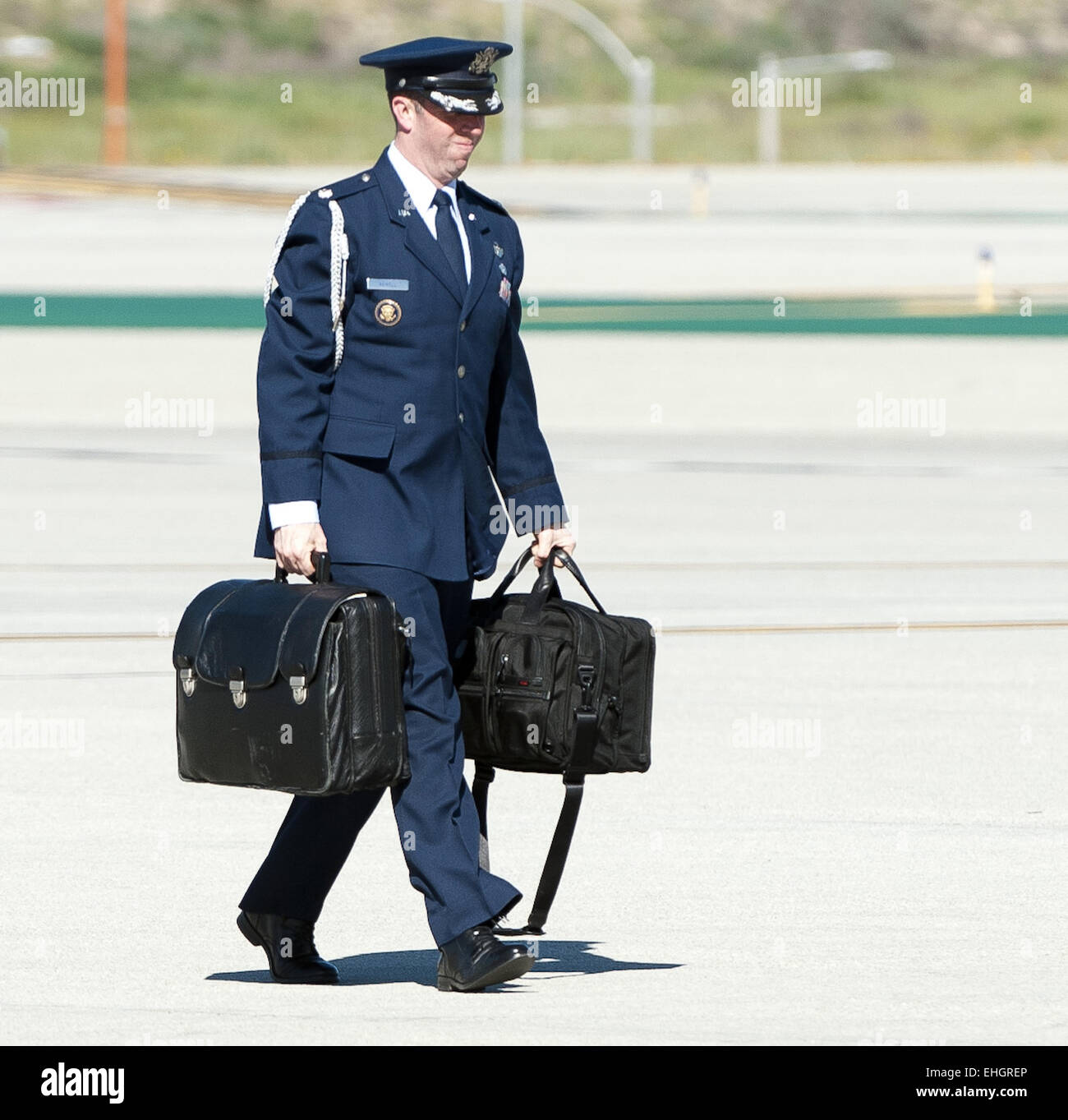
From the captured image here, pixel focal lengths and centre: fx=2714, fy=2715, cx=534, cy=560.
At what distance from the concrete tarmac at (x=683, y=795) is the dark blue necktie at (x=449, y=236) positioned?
1.52m

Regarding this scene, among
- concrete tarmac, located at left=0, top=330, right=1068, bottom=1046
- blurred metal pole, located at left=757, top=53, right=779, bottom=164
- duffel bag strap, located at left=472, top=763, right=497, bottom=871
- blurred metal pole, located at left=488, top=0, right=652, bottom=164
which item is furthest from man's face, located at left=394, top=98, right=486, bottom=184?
blurred metal pole, located at left=757, top=53, right=779, bottom=164

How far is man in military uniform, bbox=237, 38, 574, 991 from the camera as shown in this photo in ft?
18.4

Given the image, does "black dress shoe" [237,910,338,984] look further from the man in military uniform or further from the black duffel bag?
the black duffel bag

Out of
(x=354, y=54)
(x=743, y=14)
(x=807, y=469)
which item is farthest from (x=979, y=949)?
(x=743, y=14)

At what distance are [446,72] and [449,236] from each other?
34cm

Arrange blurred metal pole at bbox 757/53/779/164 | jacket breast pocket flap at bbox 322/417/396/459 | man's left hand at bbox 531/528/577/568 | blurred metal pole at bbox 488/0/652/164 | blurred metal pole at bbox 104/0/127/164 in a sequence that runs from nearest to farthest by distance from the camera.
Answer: jacket breast pocket flap at bbox 322/417/396/459
man's left hand at bbox 531/528/577/568
blurred metal pole at bbox 104/0/127/164
blurred metal pole at bbox 488/0/652/164
blurred metal pole at bbox 757/53/779/164

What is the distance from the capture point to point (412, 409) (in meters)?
5.69

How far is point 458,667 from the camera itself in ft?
19.4

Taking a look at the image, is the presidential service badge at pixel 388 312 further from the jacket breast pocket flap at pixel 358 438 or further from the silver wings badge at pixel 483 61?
the silver wings badge at pixel 483 61

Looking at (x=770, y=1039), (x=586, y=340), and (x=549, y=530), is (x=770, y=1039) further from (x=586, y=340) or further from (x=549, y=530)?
(x=586, y=340)

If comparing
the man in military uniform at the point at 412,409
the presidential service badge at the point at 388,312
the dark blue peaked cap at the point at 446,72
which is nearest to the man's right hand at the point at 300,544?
the man in military uniform at the point at 412,409

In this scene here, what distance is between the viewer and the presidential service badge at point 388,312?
5652 mm

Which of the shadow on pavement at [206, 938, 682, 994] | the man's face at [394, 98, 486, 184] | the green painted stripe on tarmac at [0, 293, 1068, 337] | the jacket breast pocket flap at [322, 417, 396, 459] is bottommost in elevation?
the shadow on pavement at [206, 938, 682, 994]

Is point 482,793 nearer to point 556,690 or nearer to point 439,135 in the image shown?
point 556,690
